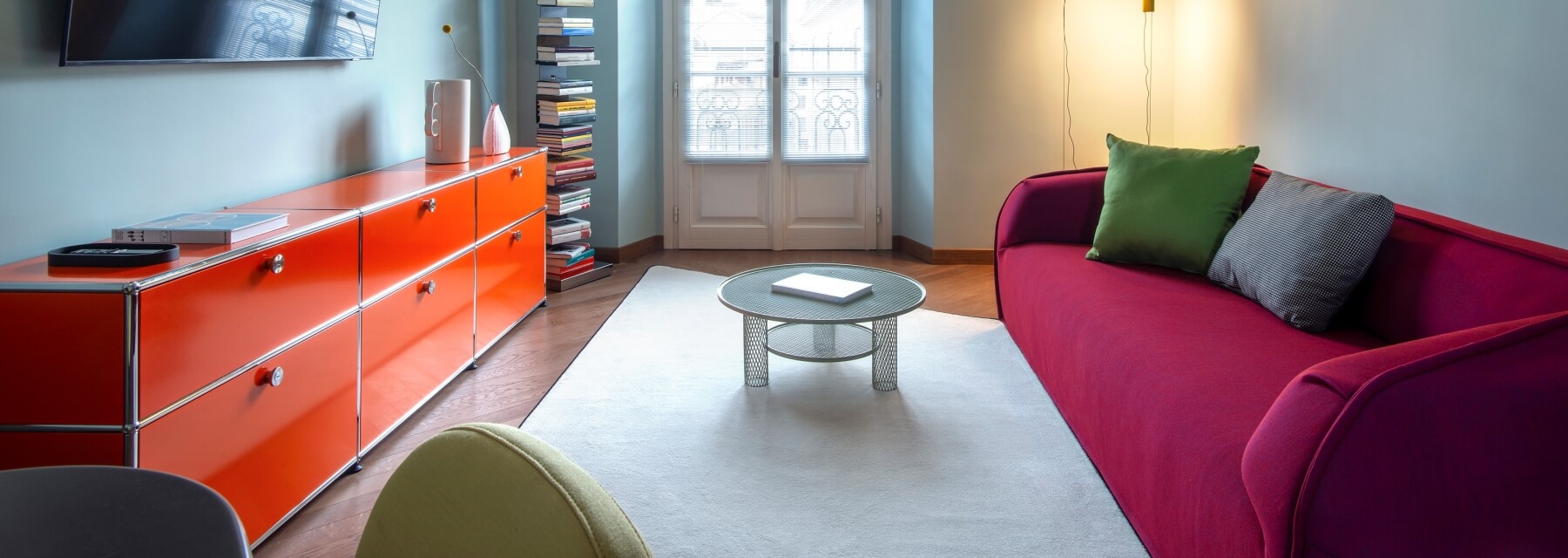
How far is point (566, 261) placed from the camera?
5348 mm

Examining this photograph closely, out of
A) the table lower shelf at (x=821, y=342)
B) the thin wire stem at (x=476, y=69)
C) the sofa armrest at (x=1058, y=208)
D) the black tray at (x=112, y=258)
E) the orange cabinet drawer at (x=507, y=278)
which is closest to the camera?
the black tray at (x=112, y=258)

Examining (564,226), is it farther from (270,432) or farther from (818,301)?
(270,432)

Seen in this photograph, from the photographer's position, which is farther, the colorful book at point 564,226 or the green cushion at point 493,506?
the colorful book at point 564,226

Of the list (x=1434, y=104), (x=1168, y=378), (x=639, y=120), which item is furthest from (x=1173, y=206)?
(x=639, y=120)

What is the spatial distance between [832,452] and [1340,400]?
1.67m

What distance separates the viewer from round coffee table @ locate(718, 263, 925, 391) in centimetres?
345

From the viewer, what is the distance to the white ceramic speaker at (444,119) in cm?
420

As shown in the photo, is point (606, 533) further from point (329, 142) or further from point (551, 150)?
point (551, 150)

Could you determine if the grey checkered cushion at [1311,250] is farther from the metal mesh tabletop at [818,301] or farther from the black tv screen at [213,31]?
the black tv screen at [213,31]

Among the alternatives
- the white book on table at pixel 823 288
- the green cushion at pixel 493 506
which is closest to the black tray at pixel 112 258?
the green cushion at pixel 493 506

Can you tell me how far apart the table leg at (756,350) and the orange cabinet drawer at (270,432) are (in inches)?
50.1

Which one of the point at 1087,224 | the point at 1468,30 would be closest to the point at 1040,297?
the point at 1087,224

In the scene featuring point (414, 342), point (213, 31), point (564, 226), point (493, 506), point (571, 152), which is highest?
point (213, 31)

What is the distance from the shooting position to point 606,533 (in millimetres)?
804
